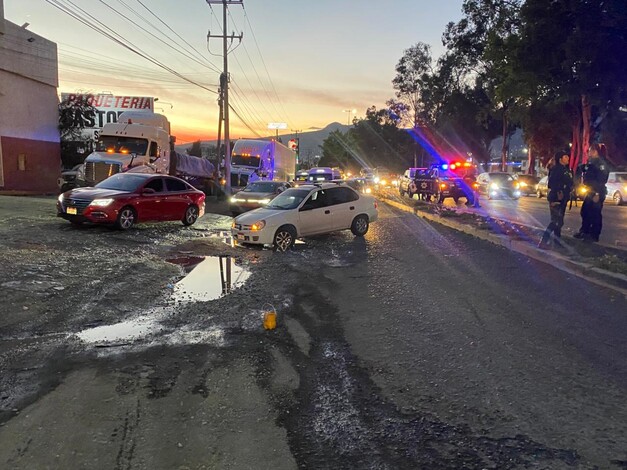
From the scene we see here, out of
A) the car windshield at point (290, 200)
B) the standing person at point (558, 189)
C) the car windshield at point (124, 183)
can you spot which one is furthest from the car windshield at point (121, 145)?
the standing person at point (558, 189)

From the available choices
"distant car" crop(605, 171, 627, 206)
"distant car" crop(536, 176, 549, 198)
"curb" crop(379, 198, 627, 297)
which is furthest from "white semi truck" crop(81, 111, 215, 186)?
"distant car" crop(605, 171, 627, 206)

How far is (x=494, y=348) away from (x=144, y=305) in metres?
4.52

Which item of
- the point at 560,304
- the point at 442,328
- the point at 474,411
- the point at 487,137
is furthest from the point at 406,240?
the point at 487,137

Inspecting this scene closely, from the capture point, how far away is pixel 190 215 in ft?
52.9

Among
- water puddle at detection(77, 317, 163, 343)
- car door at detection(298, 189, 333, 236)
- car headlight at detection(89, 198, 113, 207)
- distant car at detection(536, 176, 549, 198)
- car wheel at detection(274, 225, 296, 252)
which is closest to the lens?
water puddle at detection(77, 317, 163, 343)

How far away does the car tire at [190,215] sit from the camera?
16.0 meters

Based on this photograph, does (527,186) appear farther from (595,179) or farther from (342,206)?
(595,179)

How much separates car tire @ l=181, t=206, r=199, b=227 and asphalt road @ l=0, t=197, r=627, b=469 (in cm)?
695

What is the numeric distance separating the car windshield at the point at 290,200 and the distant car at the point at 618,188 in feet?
66.6

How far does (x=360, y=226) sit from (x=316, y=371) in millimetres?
9675

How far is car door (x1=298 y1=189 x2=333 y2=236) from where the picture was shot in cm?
1259

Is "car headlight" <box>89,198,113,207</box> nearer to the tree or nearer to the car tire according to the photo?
the car tire

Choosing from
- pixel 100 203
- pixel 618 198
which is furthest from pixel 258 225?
pixel 618 198

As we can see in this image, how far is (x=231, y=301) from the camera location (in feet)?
23.5
